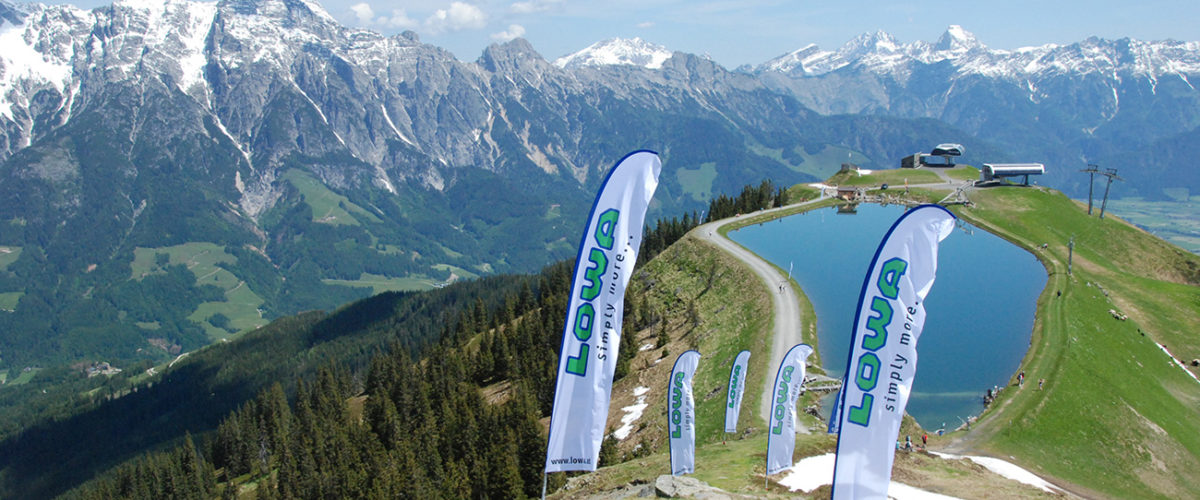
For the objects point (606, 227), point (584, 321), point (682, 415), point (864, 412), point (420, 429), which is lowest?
point (420, 429)

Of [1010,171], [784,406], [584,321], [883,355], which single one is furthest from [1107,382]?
[1010,171]

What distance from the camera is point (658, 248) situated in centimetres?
13888

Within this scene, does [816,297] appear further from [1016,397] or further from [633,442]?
[633,442]

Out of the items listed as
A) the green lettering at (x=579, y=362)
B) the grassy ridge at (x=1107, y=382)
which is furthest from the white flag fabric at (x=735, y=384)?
the grassy ridge at (x=1107, y=382)

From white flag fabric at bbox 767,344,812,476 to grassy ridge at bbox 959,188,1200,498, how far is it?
2177 centimetres

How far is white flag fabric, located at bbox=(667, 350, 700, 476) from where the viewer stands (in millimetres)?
32094

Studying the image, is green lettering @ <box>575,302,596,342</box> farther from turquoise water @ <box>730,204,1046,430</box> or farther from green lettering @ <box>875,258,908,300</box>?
turquoise water @ <box>730,204,1046,430</box>

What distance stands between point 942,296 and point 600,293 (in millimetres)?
69835

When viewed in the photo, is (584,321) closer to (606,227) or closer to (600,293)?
(600,293)

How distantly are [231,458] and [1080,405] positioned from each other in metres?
127

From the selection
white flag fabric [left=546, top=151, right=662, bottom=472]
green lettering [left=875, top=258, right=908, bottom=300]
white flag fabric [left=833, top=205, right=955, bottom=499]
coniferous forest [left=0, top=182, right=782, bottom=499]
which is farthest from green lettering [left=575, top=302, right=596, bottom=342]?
coniferous forest [left=0, top=182, right=782, bottom=499]

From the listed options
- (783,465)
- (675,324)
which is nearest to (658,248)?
(675,324)

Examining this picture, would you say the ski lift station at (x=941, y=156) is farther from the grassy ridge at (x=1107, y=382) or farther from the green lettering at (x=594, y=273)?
the green lettering at (x=594, y=273)

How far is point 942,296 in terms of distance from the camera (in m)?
79.6
